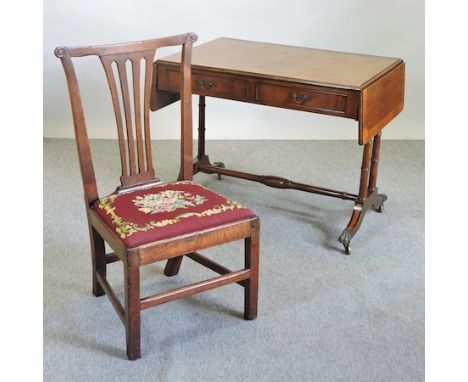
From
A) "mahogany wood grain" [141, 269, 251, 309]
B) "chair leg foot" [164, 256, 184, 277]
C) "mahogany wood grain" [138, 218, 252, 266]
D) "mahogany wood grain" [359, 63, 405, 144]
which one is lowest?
"chair leg foot" [164, 256, 184, 277]

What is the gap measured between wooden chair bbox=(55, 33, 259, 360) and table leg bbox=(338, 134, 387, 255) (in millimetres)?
713

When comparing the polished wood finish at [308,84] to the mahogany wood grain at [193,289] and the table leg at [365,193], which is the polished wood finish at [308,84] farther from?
the mahogany wood grain at [193,289]

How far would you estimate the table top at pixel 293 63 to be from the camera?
3.00 m

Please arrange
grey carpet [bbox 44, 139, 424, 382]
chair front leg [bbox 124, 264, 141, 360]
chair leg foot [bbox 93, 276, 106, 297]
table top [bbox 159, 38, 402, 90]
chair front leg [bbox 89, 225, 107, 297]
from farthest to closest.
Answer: table top [bbox 159, 38, 402, 90]
chair leg foot [bbox 93, 276, 106, 297]
chair front leg [bbox 89, 225, 107, 297]
grey carpet [bbox 44, 139, 424, 382]
chair front leg [bbox 124, 264, 141, 360]

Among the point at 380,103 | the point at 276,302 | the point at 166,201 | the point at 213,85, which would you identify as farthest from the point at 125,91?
the point at 380,103

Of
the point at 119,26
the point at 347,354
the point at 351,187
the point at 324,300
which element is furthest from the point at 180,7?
the point at 347,354

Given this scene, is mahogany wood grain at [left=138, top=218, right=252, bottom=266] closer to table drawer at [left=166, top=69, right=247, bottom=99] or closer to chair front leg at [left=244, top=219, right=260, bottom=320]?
chair front leg at [left=244, top=219, right=260, bottom=320]

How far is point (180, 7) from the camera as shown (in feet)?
14.1

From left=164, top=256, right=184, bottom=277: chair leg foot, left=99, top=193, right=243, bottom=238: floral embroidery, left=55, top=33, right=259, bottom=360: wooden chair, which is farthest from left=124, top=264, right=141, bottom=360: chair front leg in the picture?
left=164, top=256, right=184, bottom=277: chair leg foot

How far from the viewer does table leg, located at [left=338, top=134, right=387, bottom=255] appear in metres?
3.14

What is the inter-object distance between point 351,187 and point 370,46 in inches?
40.0

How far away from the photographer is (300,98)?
2.99 meters

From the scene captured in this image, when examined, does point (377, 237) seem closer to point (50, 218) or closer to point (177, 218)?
point (177, 218)

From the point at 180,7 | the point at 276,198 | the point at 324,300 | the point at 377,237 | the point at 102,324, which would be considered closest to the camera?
the point at 102,324
